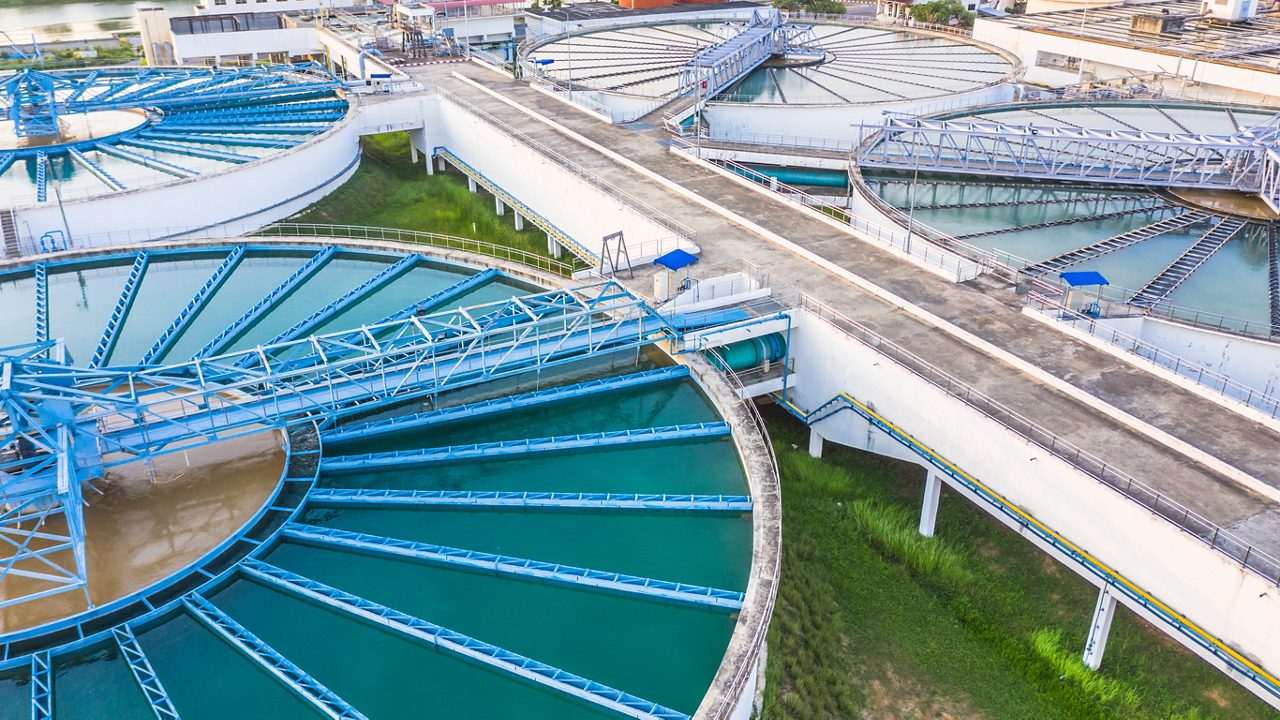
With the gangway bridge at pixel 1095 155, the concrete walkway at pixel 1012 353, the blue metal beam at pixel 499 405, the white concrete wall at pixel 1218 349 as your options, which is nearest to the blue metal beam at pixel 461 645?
the blue metal beam at pixel 499 405

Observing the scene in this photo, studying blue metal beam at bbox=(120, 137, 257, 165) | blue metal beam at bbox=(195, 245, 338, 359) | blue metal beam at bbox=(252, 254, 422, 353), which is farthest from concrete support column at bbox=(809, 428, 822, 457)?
blue metal beam at bbox=(120, 137, 257, 165)

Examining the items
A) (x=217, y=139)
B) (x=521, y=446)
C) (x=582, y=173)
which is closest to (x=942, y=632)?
(x=521, y=446)

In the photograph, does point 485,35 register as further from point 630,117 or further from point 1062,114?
point 1062,114

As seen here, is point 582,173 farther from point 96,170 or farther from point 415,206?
point 96,170

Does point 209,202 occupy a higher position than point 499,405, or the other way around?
point 209,202

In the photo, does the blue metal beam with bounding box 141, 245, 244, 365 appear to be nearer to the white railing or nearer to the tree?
the white railing

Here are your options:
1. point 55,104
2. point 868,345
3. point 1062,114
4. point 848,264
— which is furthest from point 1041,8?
point 55,104

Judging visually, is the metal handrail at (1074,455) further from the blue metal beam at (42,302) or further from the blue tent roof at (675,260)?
the blue metal beam at (42,302)
